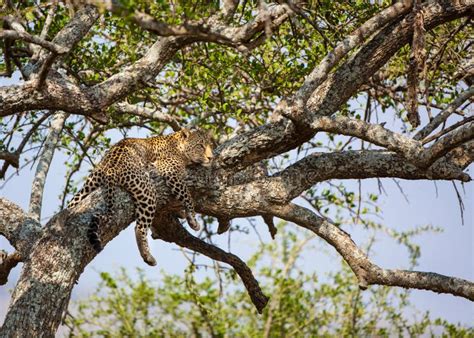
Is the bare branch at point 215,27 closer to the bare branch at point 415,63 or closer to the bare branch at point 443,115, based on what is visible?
the bare branch at point 415,63

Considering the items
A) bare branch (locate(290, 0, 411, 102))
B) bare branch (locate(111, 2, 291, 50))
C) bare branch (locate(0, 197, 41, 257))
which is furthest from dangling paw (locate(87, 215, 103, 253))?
bare branch (locate(290, 0, 411, 102))

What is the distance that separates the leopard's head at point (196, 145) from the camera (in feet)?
25.6

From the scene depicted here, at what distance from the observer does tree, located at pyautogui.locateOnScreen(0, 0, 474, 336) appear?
603cm

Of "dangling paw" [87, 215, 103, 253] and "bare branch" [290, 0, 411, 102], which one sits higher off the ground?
"bare branch" [290, 0, 411, 102]

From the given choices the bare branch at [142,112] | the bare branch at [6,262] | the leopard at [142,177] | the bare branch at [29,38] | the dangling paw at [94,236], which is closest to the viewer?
the bare branch at [29,38]

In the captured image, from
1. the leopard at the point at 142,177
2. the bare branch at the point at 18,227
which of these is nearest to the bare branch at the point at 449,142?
the leopard at the point at 142,177

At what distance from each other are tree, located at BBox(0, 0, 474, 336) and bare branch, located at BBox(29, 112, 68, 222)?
0.01 m

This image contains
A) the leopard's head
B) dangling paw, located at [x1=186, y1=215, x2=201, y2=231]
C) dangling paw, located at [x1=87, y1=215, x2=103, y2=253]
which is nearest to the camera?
dangling paw, located at [x1=87, y1=215, x2=103, y2=253]

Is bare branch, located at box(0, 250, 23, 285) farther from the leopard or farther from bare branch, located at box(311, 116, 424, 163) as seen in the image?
bare branch, located at box(311, 116, 424, 163)

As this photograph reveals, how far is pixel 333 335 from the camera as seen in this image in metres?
13.4

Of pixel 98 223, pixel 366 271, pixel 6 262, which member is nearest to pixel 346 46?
pixel 366 271

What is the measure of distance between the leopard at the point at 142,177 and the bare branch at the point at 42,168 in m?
0.51

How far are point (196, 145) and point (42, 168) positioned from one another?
58.8 inches

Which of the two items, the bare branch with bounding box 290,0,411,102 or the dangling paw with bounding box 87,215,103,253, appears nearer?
the dangling paw with bounding box 87,215,103,253
